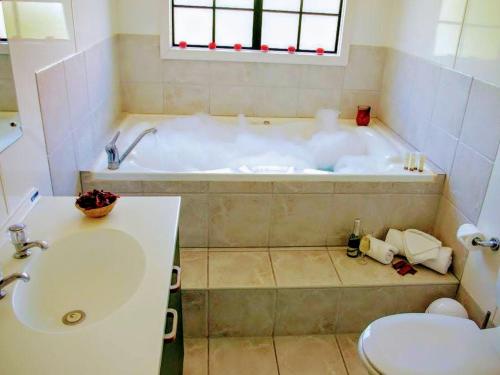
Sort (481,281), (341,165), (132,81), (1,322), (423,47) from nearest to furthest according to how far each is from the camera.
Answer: (1,322), (481,281), (423,47), (341,165), (132,81)

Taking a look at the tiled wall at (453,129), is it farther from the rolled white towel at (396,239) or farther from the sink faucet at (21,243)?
the sink faucet at (21,243)

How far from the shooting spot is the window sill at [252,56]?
3.08 metres

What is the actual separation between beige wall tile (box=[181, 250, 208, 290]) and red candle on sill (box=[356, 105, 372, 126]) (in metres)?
1.58

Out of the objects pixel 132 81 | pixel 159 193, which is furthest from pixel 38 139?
pixel 132 81

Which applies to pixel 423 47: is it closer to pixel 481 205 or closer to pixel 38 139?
pixel 481 205

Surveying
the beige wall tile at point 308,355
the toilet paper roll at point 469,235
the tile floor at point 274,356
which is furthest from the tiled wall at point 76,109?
the toilet paper roll at point 469,235

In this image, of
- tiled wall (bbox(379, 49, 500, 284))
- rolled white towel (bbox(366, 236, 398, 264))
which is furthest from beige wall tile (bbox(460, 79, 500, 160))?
rolled white towel (bbox(366, 236, 398, 264))

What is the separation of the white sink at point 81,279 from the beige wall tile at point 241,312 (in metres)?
0.79

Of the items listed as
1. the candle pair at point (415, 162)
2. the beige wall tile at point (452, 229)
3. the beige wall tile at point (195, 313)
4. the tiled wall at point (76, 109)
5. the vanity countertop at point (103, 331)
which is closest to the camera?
the vanity countertop at point (103, 331)

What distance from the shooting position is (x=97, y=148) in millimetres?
2477

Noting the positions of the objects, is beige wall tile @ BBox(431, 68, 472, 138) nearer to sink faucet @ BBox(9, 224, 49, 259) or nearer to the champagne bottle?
the champagne bottle

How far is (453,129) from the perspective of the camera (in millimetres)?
2301

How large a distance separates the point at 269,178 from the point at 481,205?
99 cm

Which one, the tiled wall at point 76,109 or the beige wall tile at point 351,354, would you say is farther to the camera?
the beige wall tile at point 351,354
